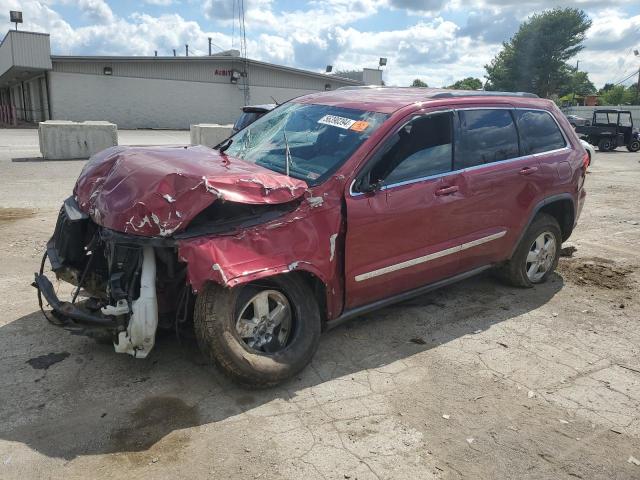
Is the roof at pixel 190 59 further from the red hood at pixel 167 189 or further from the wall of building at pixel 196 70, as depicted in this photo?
the red hood at pixel 167 189

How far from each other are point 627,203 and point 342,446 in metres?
9.74

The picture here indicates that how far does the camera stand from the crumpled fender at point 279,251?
299 centimetres

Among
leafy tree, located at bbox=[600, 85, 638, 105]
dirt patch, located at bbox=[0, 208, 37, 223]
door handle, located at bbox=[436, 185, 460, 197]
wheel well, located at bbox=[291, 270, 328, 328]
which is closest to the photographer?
wheel well, located at bbox=[291, 270, 328, 328]

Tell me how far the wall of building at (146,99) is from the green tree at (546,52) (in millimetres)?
24921

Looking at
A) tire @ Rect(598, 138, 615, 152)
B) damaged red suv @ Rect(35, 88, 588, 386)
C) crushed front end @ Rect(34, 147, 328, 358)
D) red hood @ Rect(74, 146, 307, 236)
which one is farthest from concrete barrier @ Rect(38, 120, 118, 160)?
tire @ Rect(598, 138, 615, 152)

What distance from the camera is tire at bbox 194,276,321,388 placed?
10.4ft

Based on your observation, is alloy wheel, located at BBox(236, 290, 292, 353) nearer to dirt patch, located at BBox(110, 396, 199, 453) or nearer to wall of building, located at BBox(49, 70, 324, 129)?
dirt patch, located at BBox(110, 396, 199, 453)

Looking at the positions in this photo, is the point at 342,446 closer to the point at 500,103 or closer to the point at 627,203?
the point at 500,103

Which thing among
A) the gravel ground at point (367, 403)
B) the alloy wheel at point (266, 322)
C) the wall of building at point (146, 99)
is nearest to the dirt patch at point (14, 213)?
the gravel ground at point (367, 403)

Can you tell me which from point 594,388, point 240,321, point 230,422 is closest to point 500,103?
point 594,388

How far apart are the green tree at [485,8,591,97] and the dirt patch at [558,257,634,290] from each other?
4766 cm

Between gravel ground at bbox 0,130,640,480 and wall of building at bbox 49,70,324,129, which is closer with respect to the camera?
gravel ground at bbox 0,130,640,480

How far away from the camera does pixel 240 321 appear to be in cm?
334

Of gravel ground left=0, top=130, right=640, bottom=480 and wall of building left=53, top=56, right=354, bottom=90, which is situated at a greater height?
wall of building left=53, top=56, right=354, bottom=90
